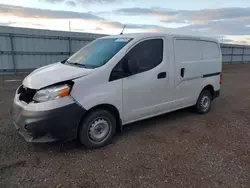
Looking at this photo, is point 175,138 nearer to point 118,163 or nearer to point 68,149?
point 118,163

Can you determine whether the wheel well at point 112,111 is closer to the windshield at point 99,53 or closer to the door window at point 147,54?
the windshield at point 99,53

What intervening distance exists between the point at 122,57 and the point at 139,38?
1.95 feet

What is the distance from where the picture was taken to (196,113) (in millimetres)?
5434

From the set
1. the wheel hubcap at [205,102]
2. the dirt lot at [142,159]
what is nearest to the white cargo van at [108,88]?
the dirt lot at [142,159]

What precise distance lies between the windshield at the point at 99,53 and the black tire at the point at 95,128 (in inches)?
32.3

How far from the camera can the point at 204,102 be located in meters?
5.39

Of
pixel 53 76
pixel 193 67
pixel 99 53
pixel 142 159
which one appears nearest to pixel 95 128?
pixel 142 159

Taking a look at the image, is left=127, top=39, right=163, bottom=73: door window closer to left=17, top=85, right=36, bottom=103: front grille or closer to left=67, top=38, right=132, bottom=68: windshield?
left=67, top=38, right=132, bottom=68: windshield

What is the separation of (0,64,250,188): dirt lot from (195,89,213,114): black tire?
723 millimetres

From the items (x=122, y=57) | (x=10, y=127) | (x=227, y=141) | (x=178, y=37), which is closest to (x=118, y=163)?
(x=122, y=57)

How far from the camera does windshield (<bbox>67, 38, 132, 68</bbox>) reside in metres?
3.59

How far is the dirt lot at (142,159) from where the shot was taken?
2666mm

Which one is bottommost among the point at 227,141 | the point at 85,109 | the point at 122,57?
the point at 227,141

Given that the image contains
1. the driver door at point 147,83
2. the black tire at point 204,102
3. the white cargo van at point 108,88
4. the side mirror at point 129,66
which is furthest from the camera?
the black tire at point 204,102
